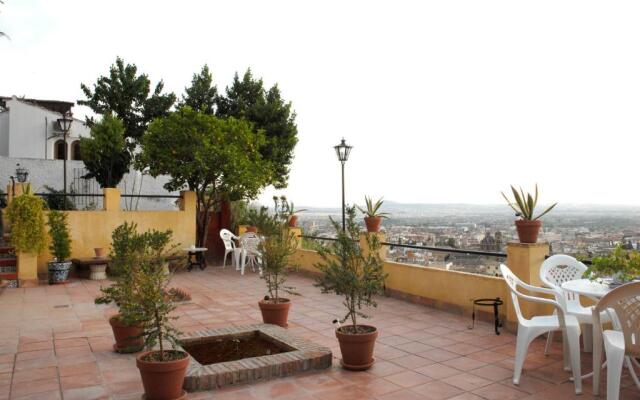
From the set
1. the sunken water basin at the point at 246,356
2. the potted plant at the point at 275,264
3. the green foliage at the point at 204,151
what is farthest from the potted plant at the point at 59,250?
the sunken water basin at the point at 246,356

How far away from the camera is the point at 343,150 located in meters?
9.90

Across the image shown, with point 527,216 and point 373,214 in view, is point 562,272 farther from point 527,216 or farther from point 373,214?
point 373,214

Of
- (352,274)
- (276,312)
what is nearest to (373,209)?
(276,312)

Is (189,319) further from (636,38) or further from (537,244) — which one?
(636,38)

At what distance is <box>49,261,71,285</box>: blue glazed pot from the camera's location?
857 centimetres

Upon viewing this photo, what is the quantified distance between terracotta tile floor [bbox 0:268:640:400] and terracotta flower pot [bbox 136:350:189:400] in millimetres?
242

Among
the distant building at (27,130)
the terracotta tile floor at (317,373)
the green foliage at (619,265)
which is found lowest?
the terracotta tile floor at (317,373)

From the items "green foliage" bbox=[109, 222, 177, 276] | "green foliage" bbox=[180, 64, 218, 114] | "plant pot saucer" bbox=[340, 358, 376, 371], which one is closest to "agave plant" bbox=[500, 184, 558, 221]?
"plant pot saucer" bbox=[340, 358, 376, 371]

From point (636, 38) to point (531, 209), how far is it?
251 centimetres

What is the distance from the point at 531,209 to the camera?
5.10 meters

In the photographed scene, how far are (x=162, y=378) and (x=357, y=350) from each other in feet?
5.10

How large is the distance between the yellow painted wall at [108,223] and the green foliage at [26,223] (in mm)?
532

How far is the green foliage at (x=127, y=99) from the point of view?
58.1 ft

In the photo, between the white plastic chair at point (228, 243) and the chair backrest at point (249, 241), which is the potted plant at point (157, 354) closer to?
the chair backrest at point (249, 241)
